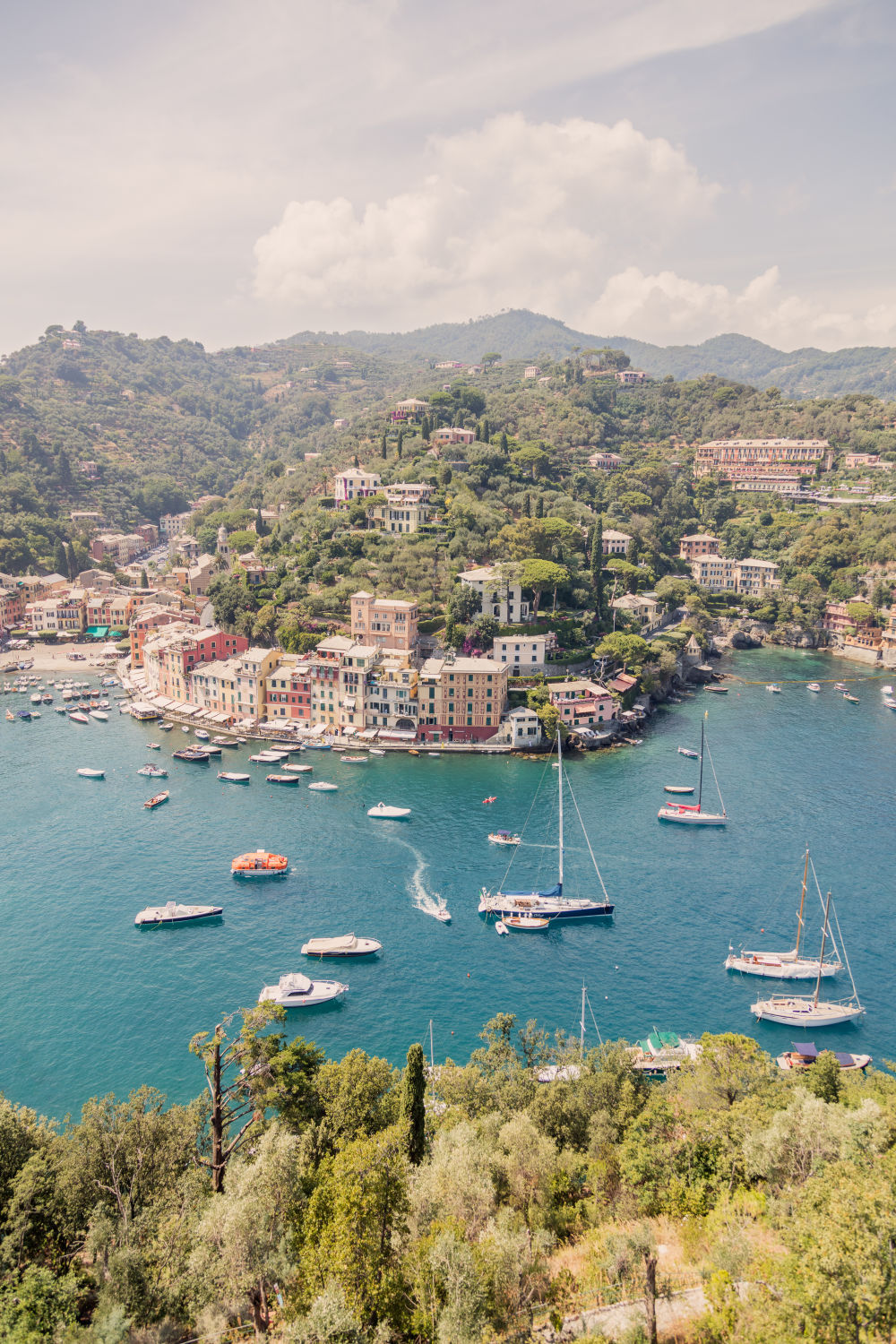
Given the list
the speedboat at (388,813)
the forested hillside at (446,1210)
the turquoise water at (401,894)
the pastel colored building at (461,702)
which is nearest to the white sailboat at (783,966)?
the turquoise water at (401,894)

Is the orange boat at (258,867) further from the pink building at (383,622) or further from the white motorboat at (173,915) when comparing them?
the pink building at (383,622)

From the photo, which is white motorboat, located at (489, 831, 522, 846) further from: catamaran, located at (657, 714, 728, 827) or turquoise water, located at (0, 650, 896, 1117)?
catamaran, located at (657, 714, 728, 827)

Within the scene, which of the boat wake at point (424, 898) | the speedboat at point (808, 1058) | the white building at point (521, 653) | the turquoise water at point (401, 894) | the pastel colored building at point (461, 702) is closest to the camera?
the speedboat at point (808, 1058)

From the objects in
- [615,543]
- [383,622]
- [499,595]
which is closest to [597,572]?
[499,595]

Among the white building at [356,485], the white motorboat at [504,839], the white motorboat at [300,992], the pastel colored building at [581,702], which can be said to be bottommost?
the white motorboat at [300,992]

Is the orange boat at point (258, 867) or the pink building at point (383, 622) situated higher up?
the pink building at point (383, 622)

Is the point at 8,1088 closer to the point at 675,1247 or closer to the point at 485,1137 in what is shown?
the point at 485,1137

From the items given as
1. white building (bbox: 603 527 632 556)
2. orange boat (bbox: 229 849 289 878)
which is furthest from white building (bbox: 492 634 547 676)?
white building (bbox: 603 527 632 556)
